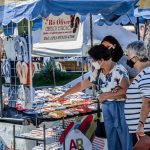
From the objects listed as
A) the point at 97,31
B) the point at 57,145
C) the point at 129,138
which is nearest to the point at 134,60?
the point at 129,138

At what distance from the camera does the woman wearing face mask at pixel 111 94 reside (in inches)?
209

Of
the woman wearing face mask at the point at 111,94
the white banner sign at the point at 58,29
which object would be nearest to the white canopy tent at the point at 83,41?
the white banner sign at the point at 58,29

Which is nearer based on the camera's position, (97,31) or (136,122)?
(136,122)

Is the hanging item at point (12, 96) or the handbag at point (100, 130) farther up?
the hanging item at point (12, 96)

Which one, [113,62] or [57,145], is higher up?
[113,62]

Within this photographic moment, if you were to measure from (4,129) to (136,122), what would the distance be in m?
1.89

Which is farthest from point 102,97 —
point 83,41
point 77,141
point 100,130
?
point 83,41

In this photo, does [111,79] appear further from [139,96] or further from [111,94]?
[139,96]

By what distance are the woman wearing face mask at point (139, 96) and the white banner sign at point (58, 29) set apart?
5.14 feet

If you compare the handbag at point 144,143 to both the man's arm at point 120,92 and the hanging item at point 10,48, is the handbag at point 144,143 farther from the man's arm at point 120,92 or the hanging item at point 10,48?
the hanging item at point 10,48

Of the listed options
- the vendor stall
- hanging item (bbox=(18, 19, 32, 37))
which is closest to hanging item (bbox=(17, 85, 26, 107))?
the vendor stall

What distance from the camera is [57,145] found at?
213 inches

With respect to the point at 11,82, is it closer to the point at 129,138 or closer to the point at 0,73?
the point at 0,73

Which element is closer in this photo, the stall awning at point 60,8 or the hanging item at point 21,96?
the stall awning at point 60,8
